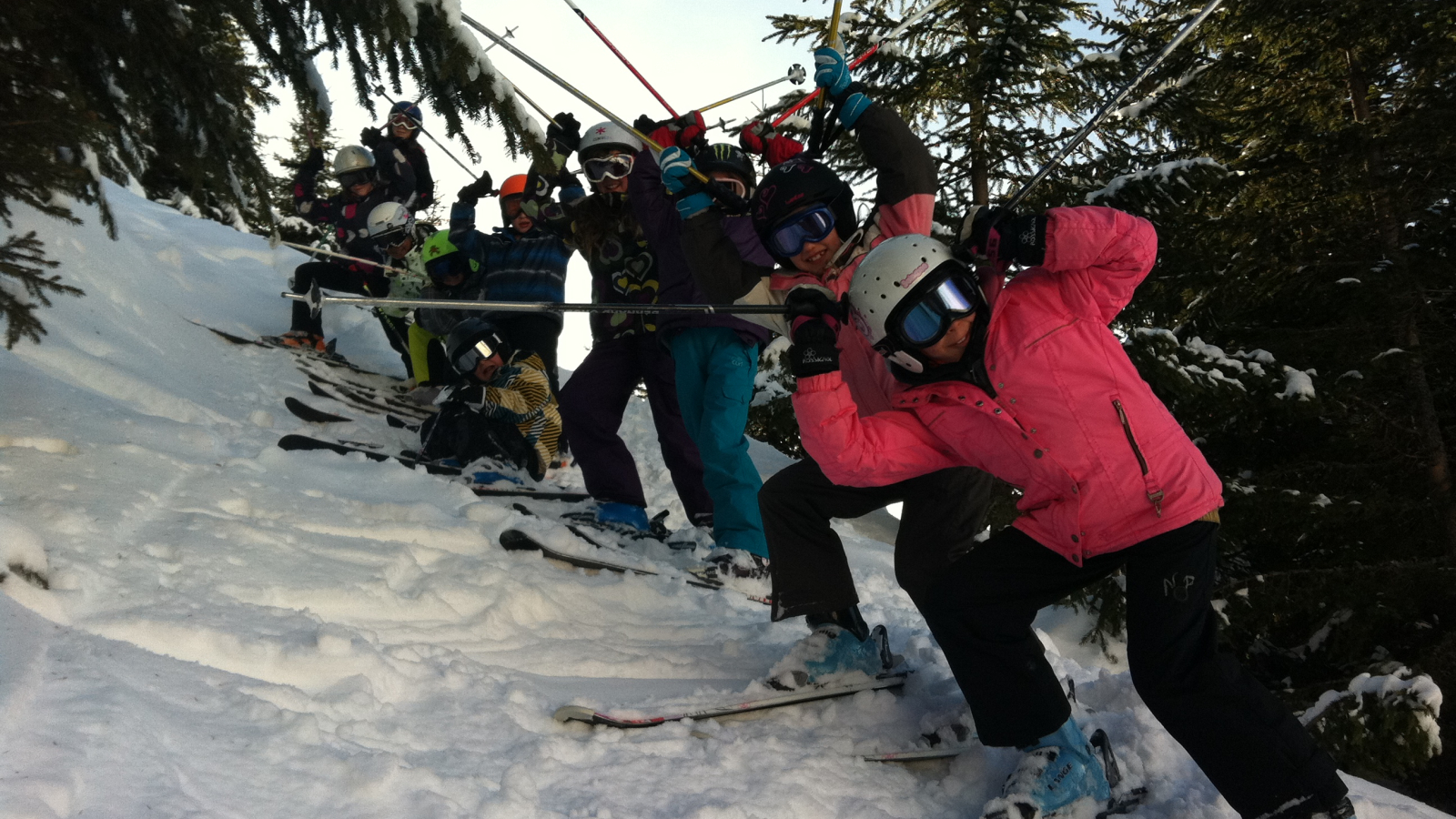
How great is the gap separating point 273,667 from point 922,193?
8.71 feet

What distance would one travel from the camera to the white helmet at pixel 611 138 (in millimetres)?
5262

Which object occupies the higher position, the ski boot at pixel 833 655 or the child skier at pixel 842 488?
the child skier at pixel 842 488

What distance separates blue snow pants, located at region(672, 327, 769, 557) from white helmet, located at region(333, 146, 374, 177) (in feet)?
20.3

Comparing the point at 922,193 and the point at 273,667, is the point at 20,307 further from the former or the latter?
the point at 922,193

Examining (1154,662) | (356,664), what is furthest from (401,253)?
(1154,662)

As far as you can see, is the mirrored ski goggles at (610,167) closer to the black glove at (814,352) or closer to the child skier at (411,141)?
the black glove at (814,352)

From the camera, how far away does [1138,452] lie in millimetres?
2428

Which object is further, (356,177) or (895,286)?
(356,177)

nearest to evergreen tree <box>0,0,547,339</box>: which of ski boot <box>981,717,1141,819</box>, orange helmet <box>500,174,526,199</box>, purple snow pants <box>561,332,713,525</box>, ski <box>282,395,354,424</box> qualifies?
purple snow pants <box>561,332,713,525</box>

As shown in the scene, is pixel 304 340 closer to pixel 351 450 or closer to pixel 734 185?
pixel 351 450

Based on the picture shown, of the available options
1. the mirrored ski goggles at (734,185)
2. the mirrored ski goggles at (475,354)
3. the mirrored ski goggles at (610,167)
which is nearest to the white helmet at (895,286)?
the mirrored ski goggles at (734,185)

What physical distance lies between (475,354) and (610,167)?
68.4 inches

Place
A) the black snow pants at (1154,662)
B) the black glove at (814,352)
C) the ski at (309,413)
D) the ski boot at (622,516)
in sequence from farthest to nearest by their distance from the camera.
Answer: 1. the ski at (309,413)
2. the ski boot at (622,516)
3. the black glove at (814,352)
4. the black snow pants at (1154,662)

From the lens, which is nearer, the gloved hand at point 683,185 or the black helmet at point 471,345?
the gloved hand at point 683,185
